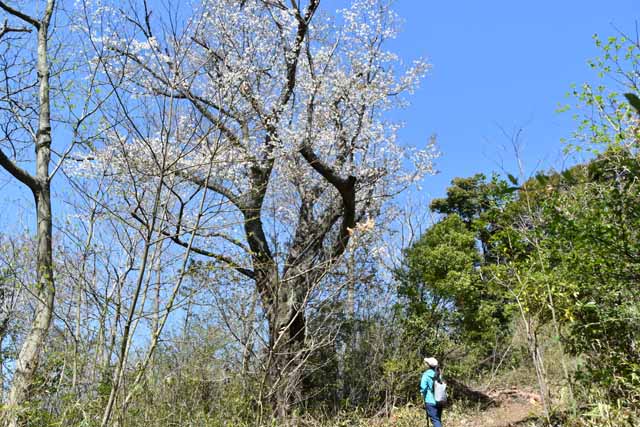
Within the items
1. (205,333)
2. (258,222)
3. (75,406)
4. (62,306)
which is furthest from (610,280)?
(258,222)

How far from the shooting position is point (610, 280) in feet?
14.3

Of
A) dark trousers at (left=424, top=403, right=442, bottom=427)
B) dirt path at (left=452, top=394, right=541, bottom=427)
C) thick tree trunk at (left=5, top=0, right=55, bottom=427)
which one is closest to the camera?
thick tree trunk at (left=5, top=0, right=55, bottom=427)

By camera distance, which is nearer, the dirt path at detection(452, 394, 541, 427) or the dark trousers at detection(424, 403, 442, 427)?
the dark trousers at detection(424, 403, 442, 427)

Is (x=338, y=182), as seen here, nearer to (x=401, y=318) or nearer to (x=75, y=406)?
(x=401, y=318)

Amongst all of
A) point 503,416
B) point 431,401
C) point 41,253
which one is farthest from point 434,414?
point 41,253

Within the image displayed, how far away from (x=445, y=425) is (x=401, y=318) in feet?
6.81

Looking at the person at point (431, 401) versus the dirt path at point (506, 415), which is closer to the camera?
the person at point (431, 401)

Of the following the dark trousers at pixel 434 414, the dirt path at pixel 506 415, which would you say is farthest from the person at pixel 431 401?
the dirt path at pixel 506 415

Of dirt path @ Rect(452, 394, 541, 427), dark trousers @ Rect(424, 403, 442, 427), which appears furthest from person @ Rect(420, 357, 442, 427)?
dirt path @ Rect(452, 394, 541, 427)

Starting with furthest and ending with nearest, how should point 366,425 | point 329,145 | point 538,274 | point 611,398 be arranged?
point 329,145
point 366,425
point 538,274
point 611,398

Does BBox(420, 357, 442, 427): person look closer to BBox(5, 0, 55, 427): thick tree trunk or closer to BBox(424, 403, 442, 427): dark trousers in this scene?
BBox(424, 403, 442, 427): dark trousers

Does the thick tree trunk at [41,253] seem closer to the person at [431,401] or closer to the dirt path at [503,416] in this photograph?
the person at [431,401]

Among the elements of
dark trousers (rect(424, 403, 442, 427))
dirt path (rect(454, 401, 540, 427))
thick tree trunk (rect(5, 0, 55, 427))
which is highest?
thick tree trunk (rect(5, 0, 55, 427))

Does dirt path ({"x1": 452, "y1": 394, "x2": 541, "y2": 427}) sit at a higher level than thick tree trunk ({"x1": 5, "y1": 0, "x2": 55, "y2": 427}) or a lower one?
lower
